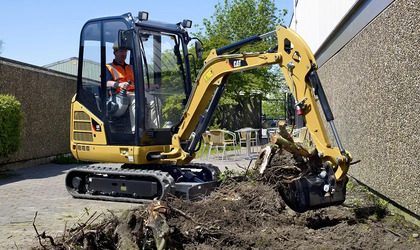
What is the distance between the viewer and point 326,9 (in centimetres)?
1287

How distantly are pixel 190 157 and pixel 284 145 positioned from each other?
259cm

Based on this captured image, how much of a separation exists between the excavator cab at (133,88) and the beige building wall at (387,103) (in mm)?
2964

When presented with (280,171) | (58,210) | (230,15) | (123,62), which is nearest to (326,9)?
(123,62)

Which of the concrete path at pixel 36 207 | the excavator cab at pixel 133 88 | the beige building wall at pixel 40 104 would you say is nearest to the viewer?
the concrete path at pixel 36 207

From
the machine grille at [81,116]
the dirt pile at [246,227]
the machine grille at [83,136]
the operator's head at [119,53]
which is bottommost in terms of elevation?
the dirt pile at [246,227]

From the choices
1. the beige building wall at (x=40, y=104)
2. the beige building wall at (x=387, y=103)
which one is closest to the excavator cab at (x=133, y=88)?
the beige building wall at (x=387, y=103)

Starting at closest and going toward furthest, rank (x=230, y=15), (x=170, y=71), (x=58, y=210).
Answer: (x=58, y=210) → (x=170, y=71) → (x=230, y=15)

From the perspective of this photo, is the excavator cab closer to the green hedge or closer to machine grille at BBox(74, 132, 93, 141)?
machine grille at BBox(74, 132, 93, 141)

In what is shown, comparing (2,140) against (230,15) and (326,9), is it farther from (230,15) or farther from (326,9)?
(230,15)

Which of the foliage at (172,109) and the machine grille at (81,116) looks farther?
the machine grille at (81,116)

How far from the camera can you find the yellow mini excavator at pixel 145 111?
26.5 ft

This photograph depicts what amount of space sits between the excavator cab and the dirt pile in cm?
208

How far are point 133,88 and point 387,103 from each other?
12.7 ft

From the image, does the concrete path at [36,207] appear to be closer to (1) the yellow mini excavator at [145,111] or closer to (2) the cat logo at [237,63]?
(1) the yellow mini excavator at [145,111]
